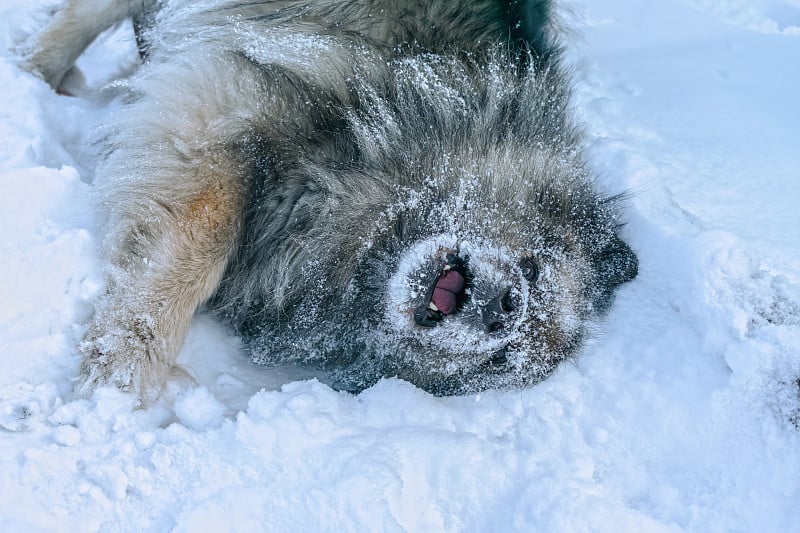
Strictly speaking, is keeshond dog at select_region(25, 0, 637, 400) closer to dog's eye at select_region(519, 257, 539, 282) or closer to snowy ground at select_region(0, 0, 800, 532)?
dog's eye at select_region(519, 257, 539, 282)

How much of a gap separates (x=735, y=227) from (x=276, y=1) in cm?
254

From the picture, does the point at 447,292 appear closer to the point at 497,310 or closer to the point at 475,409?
the point at 497,310

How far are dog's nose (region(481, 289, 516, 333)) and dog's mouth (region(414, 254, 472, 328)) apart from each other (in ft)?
0.35

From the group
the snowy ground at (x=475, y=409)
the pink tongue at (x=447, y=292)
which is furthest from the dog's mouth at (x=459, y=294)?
the snowy ground at (x=475, y=409)

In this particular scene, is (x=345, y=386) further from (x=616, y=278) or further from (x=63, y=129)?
(x=63, y=129)

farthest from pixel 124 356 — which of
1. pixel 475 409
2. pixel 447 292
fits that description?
pixel 475 409

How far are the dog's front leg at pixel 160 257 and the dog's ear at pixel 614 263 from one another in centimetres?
165

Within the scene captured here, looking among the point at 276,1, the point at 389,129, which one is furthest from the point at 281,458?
the point at 276,1

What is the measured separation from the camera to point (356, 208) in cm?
272

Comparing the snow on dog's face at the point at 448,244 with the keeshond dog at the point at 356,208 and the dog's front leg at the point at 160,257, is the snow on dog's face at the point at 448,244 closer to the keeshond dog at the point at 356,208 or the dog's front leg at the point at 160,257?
the keeshond dog at the point at 356,208

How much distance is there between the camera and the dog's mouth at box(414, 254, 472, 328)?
102 inches

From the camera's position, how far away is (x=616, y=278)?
3018 mm

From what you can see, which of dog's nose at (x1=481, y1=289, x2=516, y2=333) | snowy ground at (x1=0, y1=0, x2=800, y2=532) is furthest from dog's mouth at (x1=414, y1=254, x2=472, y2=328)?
snowy ground at (x1=0, y1=0, x2=800, y2=532)

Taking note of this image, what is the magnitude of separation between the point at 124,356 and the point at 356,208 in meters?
1.13
